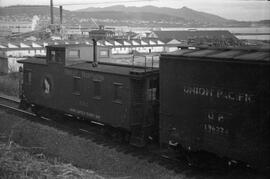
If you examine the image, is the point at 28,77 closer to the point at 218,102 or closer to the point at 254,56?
the point at 218,102

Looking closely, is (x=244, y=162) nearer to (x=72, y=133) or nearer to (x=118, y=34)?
(x=72, y=133)

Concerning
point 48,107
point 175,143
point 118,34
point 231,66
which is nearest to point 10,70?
point 118,34

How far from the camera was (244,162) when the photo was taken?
32.1 ft

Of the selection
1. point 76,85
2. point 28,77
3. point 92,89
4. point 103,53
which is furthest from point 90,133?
point 28,77

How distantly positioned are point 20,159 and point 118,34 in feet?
112

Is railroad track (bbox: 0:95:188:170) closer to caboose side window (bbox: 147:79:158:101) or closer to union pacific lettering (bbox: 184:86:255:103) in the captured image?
caboose side window (bbox: 147:79:158:101)

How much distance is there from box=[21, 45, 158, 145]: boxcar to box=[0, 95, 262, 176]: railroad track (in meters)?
0.50

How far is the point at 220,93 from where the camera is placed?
9984 mm

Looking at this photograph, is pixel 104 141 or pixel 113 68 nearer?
pixel 104 141

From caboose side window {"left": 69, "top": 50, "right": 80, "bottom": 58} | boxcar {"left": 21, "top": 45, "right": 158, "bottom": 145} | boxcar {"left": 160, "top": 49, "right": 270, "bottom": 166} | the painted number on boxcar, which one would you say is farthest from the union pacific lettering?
caboose side window {"left": 69, "top": 50, "right": 80, "bottom": 58}

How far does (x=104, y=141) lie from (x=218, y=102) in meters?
6.29

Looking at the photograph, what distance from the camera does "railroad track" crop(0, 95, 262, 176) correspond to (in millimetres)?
12169

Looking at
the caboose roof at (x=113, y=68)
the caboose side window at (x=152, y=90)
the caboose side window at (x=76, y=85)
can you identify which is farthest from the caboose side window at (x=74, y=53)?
the caboose side window at (x=152, y=90)

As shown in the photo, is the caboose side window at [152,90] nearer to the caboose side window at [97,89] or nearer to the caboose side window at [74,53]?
the caboose side window at [97,89]
